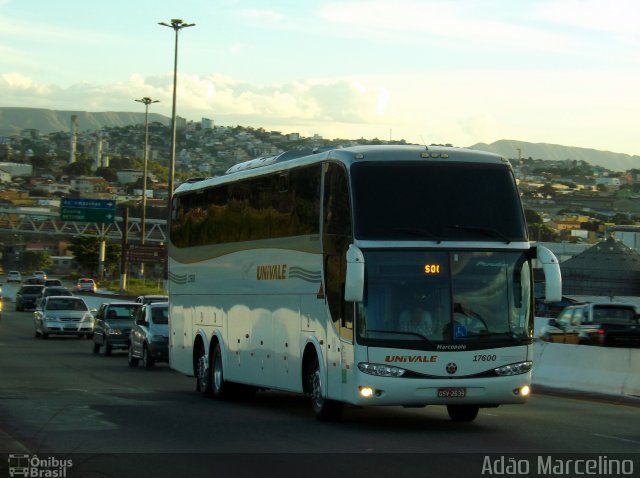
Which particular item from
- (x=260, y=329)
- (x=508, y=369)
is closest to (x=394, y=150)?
(x=508, y=369)

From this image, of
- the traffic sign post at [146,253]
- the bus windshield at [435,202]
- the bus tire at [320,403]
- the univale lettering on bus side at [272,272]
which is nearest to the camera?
the bus windshield at [435,202]

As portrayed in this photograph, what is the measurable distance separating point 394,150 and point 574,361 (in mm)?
9718

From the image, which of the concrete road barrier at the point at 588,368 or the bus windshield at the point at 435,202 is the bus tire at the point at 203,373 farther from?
the bus windshield at the point at 435,202

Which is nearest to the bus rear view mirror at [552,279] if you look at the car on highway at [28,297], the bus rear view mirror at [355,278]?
the bus rear view mirror at [355,278]

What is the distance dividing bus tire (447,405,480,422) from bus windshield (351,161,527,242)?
2.53 meters

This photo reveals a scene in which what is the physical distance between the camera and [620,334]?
113ft

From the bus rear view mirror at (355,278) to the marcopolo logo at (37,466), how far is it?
406cm

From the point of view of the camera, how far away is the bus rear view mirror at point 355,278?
15.0 meters

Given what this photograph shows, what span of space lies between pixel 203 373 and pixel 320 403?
6.24 metres

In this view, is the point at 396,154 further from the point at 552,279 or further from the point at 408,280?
the point at 552,279

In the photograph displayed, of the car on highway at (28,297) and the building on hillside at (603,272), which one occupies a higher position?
the building on hillside at (603,272)

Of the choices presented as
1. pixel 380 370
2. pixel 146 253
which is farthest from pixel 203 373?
pixel 146 253

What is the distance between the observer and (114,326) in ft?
125

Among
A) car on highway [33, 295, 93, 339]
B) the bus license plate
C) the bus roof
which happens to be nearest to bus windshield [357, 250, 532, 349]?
the bus license plate
